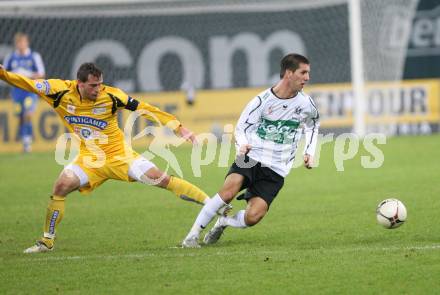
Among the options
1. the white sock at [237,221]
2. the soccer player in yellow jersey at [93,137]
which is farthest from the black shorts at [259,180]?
the soccer player in yellow jersey at [93,137]

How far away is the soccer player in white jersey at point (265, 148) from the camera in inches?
380

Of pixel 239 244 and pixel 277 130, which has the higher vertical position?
pixel 277 130

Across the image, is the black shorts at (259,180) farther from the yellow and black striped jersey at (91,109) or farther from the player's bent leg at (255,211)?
the yellow and black striped jersey at (91,109)

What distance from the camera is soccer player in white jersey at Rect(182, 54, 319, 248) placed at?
380 inches

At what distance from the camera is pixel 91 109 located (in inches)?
401

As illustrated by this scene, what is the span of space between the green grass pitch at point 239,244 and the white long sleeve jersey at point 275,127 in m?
0.95

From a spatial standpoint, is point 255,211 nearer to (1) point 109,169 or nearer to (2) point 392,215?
(2) point 392,215

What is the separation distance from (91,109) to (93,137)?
0.39m

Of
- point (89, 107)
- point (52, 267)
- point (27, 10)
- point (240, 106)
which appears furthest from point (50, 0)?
point (52, 267)

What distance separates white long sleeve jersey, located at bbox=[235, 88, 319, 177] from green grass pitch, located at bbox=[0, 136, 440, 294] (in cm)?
95

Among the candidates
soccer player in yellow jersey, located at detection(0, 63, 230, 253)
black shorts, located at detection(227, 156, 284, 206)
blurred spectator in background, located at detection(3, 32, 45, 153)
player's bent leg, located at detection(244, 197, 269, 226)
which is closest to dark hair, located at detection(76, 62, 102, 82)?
soccer player in yellow jersey, located at detection(0, 63, 230, 253)

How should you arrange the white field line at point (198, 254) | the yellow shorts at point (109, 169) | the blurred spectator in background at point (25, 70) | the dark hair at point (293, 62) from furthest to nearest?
the blurred spectator in background at point (25, 70)
the yellow shorts at point (109, 169)
the dark hair at point (293, 62)
the white field line at point (198, 254)

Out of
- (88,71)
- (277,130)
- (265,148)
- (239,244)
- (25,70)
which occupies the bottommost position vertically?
(25,70)

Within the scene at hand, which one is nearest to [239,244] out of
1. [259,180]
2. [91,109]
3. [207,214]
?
[207,214]
